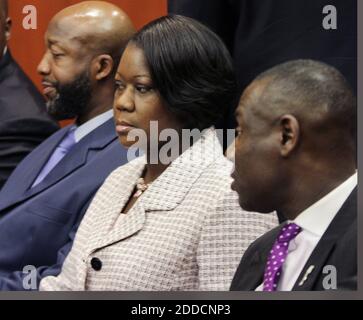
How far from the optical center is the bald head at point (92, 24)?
3.19 meters

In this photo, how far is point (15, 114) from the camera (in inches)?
131

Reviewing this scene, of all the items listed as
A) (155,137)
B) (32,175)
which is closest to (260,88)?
(155,137)

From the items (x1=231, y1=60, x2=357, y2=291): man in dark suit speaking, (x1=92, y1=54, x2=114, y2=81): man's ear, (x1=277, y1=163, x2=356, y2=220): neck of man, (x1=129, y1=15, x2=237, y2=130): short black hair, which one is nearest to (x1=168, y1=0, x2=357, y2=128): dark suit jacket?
(x1=129, y1=15, x2=237, y2=130): short black hair

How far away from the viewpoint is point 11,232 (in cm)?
314

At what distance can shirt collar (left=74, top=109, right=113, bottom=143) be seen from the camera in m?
3.21

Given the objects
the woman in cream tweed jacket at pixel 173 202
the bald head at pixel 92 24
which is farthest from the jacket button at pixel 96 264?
the bald head at pixel 92 24

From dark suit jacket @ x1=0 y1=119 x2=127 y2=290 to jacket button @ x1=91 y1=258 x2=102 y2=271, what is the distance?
0.18 meters

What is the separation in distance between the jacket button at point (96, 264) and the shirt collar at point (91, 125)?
1.47 ft

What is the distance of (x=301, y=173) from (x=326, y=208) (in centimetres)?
10

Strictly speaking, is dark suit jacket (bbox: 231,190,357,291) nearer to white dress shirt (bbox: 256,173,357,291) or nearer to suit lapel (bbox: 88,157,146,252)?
white dress shirt (bbox: 256,173,357,291)

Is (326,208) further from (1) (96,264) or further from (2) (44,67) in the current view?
(2) (44,67)

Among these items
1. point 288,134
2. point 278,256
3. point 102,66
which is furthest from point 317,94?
point 102,66

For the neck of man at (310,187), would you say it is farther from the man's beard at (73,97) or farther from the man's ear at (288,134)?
the man's beard at (73,97)
